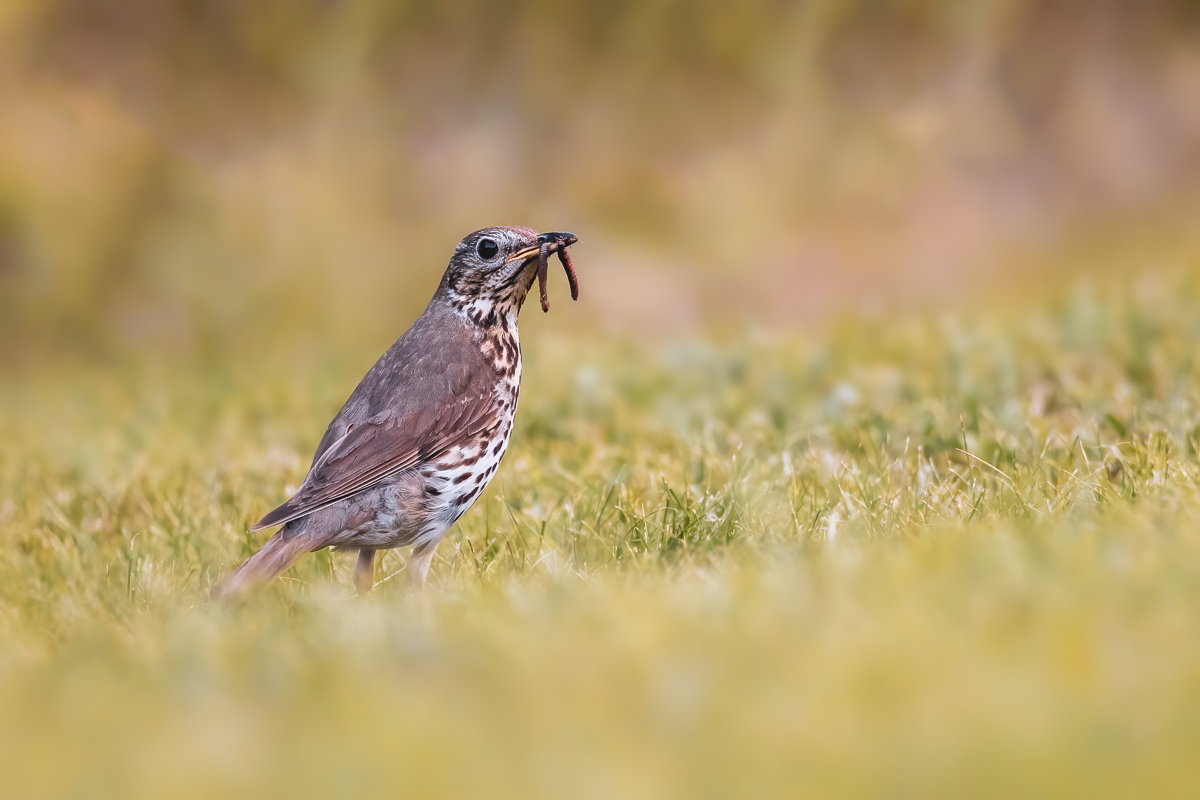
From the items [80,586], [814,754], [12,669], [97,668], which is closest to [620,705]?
[814,754]

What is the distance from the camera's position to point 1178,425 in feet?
15.1

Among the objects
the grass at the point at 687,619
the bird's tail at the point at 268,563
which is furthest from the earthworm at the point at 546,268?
the bird's tail at the point at 268,563

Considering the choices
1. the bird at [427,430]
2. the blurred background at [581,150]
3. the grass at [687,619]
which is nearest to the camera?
the grass at [687,619]

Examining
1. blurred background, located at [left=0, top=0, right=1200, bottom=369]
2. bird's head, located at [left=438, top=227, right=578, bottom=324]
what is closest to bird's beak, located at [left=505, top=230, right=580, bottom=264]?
bird's head, located at [left=438, top=227, right=578, bottom=324]

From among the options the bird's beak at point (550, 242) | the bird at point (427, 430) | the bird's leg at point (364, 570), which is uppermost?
the bird's beak at point (550, 242)

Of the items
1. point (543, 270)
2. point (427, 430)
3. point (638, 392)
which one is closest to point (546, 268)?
point (543, 270)

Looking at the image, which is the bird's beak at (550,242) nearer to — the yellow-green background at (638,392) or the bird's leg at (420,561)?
the yellow-green background at (638,392)

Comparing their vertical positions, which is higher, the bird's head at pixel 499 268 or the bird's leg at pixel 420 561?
the bird's head at pixel 499 268

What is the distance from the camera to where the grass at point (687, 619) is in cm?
207

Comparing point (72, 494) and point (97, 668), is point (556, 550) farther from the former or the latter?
point (72, 494)

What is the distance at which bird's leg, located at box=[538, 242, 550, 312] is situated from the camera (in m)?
4.29

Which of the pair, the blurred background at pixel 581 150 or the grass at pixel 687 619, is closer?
the grass at pixel 687 619

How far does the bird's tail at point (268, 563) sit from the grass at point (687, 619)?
65 mm

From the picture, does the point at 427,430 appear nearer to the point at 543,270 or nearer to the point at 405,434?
the point at 405,434
